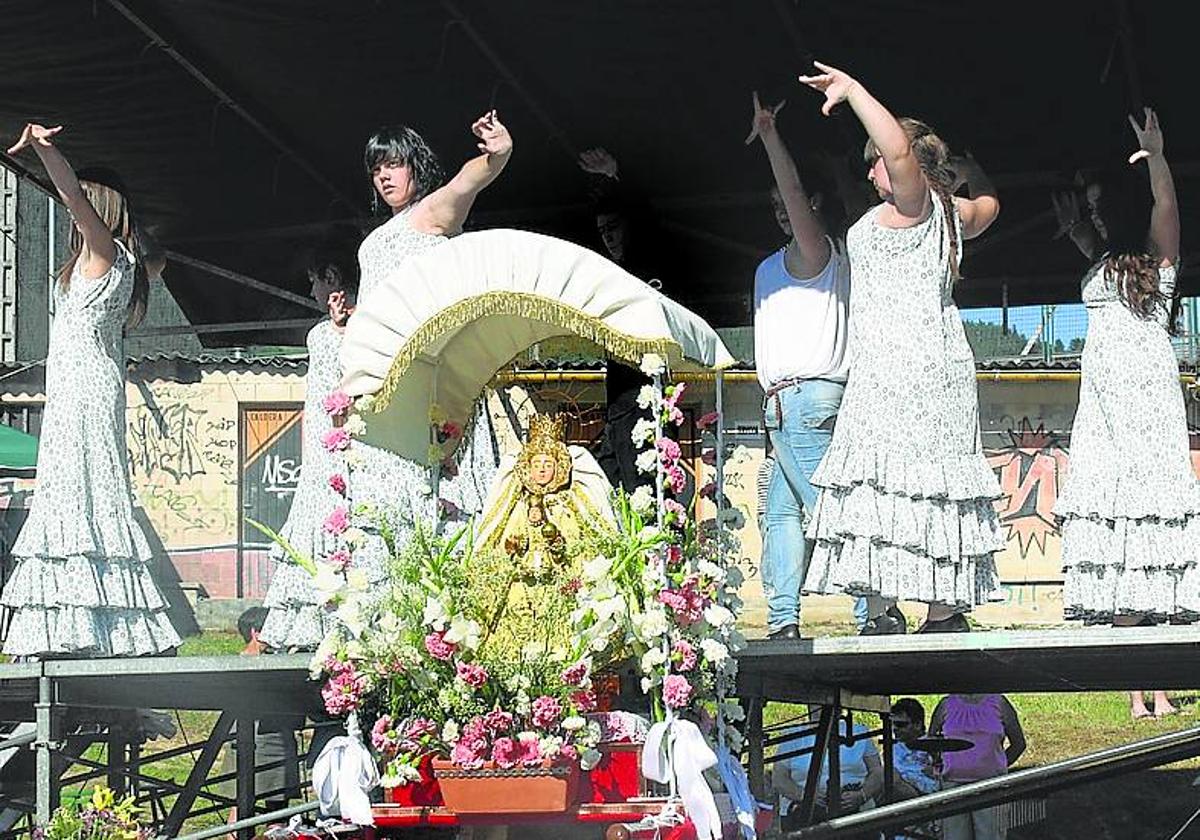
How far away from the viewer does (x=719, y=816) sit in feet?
21.2

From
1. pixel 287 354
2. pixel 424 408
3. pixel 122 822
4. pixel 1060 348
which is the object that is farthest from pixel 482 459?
pixel 287 354

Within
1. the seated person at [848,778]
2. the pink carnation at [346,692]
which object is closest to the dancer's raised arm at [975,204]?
the pink carnation at [346,692]

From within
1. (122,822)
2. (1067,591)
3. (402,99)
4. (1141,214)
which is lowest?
(122,822)

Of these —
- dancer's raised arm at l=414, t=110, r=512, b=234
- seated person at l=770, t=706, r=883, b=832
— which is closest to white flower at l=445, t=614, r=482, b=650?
dancer's raised arm at l=414, t=110, r=512, b=234

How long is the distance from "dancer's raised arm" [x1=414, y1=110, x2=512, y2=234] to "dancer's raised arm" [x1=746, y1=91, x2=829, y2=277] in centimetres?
101

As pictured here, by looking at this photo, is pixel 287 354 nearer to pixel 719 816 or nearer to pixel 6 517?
pixel 6 517

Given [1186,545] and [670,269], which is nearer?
[1186,545]

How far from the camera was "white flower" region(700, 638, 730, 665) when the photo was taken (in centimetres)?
645

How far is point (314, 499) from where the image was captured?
28.4 feet

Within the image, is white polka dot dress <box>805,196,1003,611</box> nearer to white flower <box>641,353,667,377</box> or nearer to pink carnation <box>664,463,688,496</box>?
pink carnation <box>664,463,688,496</box>

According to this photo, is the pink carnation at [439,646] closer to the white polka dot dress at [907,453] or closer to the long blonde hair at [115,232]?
the white polka dot dress at [907,453]

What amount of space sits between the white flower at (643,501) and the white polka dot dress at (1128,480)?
1.81 meters

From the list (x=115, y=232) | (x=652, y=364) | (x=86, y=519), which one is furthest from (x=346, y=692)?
(x=115, y=232)

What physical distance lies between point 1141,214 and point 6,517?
759 cm
